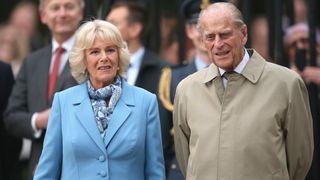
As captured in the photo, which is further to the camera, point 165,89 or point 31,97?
point 31,97

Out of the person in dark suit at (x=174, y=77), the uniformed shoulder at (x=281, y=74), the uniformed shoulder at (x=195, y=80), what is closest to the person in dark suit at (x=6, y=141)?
the person in dark suit at (x=174, y=77)

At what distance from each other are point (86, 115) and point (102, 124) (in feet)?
0.31

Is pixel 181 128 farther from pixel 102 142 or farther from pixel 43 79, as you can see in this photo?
pixel 43 79

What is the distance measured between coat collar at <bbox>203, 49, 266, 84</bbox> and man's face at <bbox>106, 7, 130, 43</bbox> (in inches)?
63.1

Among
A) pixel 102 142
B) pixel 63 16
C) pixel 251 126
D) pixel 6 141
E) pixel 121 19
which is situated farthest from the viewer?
pixel 6 141

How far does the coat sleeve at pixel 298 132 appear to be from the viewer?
5.08m

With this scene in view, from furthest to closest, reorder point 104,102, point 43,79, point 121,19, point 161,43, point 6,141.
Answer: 1. point 161,43
2. point 6,141
3. point 121,19
4. point 43,79
5. point 104,102

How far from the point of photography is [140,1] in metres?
7.19

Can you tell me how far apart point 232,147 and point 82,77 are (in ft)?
3.09

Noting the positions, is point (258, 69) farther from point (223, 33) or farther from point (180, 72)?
A: point (180, 72)

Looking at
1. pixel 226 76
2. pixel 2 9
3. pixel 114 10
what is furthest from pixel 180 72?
pixel 2 9

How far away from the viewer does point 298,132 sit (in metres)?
5.12

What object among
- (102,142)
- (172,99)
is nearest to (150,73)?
(172,99)

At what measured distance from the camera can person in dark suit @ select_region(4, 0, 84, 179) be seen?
639 centimetres
